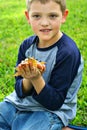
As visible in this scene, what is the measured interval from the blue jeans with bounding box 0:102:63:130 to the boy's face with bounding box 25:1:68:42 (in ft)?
2.40

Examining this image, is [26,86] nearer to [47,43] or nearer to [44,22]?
[47,43]

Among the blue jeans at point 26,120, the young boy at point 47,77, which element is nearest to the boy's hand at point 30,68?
the young boy at point 47,77

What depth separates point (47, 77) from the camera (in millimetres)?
3506

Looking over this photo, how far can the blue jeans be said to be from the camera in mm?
3496

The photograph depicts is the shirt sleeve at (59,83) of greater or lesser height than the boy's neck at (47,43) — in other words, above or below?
below

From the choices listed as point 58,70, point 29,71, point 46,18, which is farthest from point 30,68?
point 46,18

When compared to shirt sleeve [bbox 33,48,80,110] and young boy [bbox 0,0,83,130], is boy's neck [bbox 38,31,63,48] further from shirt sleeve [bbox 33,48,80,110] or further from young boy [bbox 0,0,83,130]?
shirt sleeve [bbox 33,48,80,110]

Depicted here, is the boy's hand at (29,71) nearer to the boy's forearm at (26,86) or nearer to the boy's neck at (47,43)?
the boy's forearm at (26,86)

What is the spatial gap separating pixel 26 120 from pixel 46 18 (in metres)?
1.02

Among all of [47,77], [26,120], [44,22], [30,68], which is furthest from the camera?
[26,120]

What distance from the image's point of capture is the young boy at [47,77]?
3316 millimetres

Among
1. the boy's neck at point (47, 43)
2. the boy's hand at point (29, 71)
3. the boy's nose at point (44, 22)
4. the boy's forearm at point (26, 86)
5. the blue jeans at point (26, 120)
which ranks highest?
the boy's nose at point (44, 22)

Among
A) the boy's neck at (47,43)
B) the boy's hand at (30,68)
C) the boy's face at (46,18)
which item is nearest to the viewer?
the boy's hand at (30,68)

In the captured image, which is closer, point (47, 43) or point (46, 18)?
point (46, 18)
